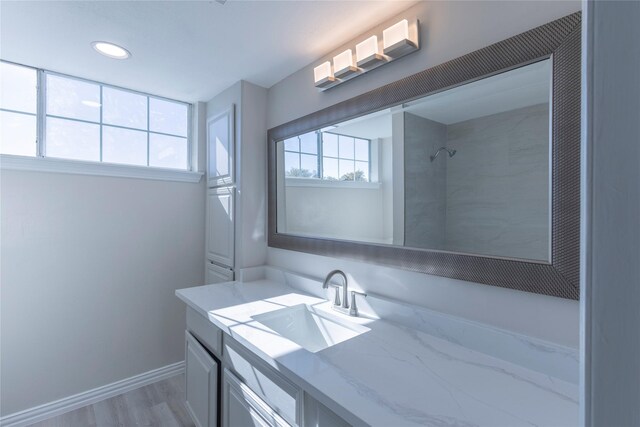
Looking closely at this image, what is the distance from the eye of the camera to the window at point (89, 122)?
6.42 ft

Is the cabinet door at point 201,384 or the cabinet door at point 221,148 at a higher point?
the cabinet door at point 221,148

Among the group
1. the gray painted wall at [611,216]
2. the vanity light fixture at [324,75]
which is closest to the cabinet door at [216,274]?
the vanity light fixture at [324,75]

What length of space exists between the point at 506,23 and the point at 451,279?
941mm

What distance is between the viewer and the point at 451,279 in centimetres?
119

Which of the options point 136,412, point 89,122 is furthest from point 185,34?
point 136,412

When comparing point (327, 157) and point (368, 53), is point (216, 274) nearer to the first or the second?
point (327, 157)

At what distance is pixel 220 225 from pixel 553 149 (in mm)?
2138

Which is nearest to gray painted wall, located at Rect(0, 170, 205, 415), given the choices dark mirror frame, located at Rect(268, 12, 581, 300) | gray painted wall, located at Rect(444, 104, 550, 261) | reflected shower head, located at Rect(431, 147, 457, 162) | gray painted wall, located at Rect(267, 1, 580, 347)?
gray painted wall, located at Rect(267, 1, 580, 347)

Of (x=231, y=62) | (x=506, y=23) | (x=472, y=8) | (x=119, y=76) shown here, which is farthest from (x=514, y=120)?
(x=119, y=76)

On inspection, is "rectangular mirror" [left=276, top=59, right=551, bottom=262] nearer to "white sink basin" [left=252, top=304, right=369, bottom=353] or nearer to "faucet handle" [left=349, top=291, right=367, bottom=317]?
"faucet handle" [left=349, top=291, right=367, bottom=317]

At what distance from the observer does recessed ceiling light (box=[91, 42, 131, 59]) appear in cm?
171

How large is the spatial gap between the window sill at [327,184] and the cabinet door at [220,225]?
0.51 meters

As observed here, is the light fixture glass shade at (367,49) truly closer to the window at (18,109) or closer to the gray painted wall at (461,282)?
the gray painted wall at (461,282)

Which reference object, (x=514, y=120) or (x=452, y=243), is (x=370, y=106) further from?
(x=452, y=243)
